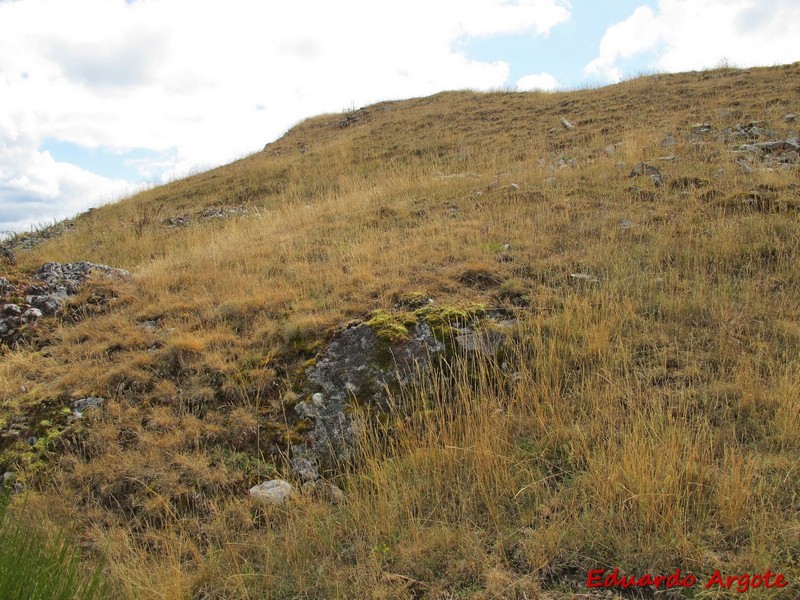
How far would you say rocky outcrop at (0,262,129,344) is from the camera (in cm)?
604

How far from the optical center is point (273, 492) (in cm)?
354

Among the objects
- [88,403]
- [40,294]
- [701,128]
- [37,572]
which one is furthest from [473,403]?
[701,128]

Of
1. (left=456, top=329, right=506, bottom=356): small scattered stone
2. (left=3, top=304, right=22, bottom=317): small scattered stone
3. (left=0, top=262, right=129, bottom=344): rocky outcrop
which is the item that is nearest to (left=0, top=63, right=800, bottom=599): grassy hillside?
(left=456, top=329, right=506, bottom=356): small scattered stone

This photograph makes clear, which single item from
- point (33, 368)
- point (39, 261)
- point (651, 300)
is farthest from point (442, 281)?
point (39, 261)

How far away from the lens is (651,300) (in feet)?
16.0

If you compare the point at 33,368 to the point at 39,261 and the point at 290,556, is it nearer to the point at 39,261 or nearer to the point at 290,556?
the point at 290,556

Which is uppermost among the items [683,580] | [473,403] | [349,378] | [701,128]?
[701,128]

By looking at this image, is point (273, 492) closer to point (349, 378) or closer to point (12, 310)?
point (349, 378)

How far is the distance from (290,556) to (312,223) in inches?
281

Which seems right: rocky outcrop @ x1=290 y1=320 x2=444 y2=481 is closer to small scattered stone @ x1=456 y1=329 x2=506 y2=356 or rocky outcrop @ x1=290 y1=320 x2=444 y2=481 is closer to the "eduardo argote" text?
small scattered stone @ x1=456 y1=329 x2=506 y2=356

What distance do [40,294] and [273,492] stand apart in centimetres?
530

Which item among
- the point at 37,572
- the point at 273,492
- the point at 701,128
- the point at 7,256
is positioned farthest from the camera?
the point at 701,128

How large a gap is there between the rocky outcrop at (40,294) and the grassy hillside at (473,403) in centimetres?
31

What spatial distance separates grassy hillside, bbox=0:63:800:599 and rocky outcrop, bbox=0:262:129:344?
0.31m
